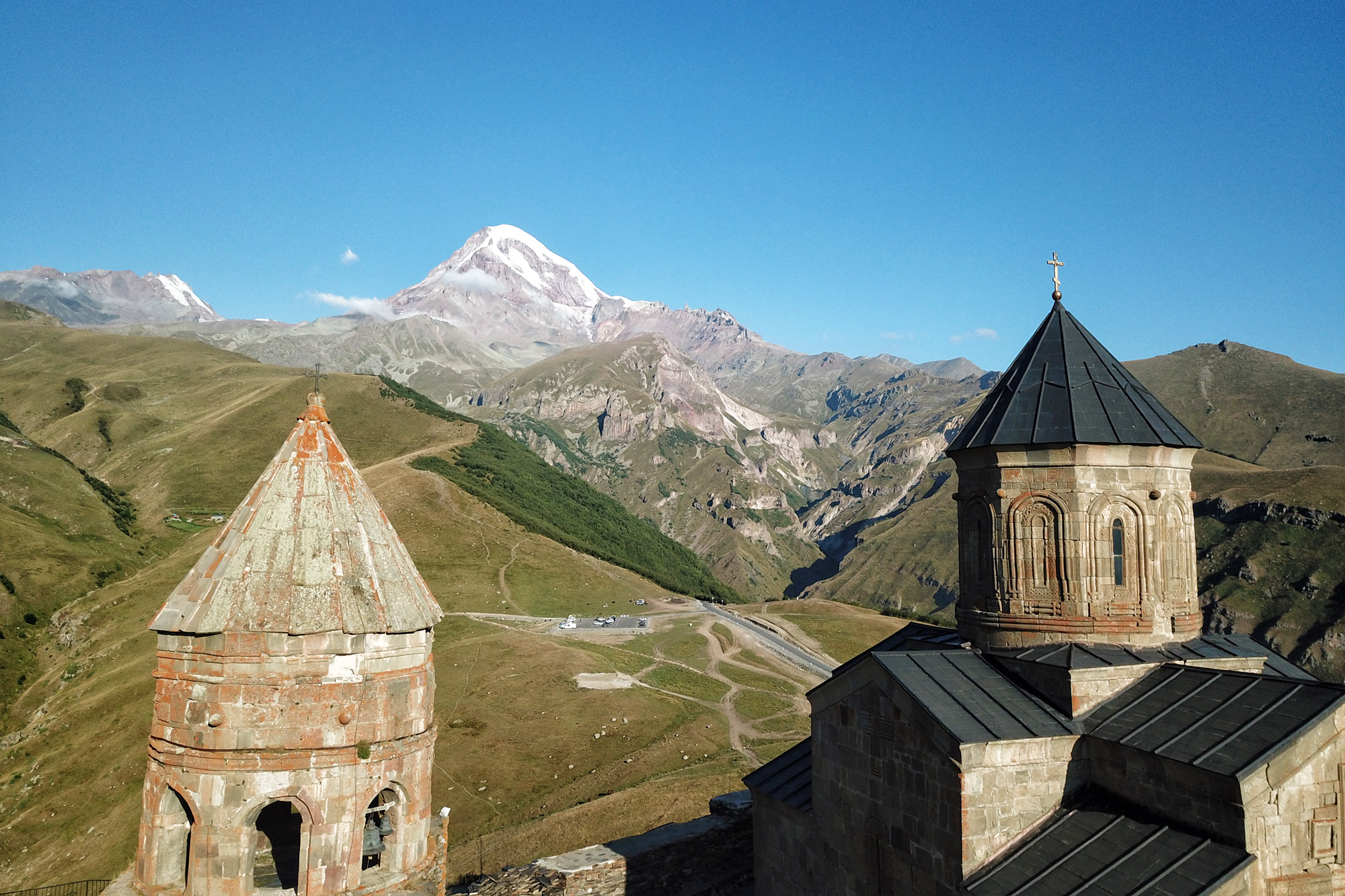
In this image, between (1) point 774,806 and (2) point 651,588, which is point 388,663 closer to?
(1) point 774,806

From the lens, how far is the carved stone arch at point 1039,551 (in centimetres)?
1316

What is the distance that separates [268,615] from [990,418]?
12.1 m

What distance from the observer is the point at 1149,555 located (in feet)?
43.0

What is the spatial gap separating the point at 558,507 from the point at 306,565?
99594 mm

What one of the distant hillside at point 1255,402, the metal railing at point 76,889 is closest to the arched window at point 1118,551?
the metal railing at point 76,889

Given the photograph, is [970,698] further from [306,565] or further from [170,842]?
[170,842]

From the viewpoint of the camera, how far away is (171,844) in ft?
28.5

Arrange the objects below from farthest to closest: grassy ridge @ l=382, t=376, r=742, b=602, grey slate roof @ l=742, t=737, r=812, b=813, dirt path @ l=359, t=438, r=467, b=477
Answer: grassy ridge @ l=382, t=376, r=742, b=602, dirt path @ l=359, t=438, r=467, b=477, grey slate roof @ l=742, t=737, r=812, b=813

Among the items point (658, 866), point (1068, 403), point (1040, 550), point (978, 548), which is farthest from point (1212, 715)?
point (658, 866)

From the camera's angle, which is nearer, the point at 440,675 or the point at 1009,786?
the point at 1009,786

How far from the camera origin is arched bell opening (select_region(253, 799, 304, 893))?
33.3ft

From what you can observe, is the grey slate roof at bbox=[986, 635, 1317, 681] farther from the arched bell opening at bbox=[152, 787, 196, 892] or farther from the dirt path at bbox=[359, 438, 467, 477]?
the dirt path at bbox=[359, 438, 467, 477]

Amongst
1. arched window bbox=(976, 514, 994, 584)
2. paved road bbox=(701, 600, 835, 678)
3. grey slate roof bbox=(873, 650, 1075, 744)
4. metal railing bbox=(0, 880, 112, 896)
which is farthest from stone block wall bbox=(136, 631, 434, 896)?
paved road bbox=(701, 600, 835, 678)

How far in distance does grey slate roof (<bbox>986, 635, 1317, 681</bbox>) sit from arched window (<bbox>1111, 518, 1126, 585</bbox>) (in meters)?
1.16
